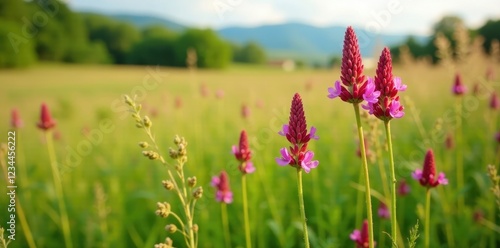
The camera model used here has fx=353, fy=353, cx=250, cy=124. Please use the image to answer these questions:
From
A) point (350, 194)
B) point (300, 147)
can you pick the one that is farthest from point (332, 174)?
point (300, 147)

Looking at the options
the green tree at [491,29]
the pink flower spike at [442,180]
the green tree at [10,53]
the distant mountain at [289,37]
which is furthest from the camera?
the green tree at [10,53]

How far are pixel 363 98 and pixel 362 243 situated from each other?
3.71 feet

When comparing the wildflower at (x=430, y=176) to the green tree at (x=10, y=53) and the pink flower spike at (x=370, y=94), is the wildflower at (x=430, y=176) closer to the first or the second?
the pink flower spike at (x=370, y=94)

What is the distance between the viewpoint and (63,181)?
19.6 ft

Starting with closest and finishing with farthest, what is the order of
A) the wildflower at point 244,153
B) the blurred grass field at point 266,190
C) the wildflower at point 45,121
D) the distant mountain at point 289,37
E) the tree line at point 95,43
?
the wildflower at point 244,153 → the wildflower at point 45,121 → the blurred grass field at point 266,190 → the distant mountain at point 289,37 → the tree line at point 95,43

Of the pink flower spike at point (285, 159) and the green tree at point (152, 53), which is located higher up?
the green tree at point (152, 53)

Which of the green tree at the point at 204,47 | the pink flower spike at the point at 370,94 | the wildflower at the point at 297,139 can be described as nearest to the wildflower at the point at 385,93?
the pink flower spike at the point at 370,94

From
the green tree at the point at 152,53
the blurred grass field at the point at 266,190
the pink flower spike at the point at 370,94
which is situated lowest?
the blurred grass field at the point at 266,190

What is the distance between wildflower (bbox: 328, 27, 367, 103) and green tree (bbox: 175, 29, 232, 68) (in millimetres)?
53309

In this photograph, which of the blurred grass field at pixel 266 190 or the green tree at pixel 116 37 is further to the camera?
the green tree at pixel 116 37

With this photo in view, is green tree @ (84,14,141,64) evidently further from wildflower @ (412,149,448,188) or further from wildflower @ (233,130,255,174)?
wildflower @ (412,149,448,188)

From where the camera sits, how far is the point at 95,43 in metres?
52.9

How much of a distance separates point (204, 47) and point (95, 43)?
1776cm

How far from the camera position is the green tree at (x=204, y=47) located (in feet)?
185
